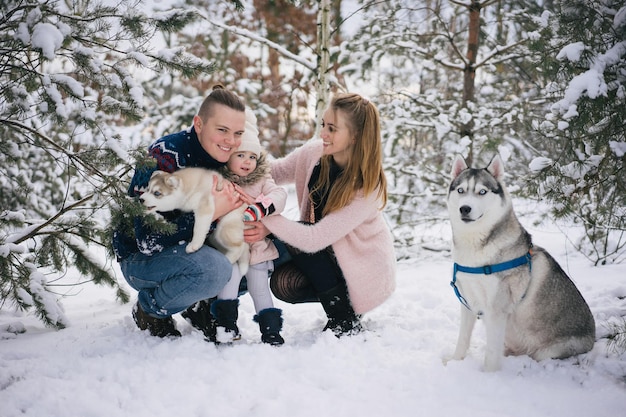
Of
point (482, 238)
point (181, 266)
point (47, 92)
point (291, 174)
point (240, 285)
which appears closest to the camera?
point (47, 92)

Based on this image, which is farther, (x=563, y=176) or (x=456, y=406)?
(x=563, y=176)

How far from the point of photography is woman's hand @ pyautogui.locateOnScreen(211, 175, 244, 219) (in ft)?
9.78

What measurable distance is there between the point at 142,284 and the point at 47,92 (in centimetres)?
140

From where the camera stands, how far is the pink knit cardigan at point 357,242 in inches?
122

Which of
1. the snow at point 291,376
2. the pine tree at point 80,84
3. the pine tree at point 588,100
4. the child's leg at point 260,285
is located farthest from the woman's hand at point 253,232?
the pine tree at point 588,100

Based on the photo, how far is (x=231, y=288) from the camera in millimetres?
3031

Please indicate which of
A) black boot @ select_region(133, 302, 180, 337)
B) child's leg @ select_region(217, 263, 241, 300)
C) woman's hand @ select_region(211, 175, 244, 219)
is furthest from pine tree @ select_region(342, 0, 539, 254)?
black boot @ select_region(133, 302, 180, 337)

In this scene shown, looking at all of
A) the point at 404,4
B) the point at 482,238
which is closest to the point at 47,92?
the point at 482,238

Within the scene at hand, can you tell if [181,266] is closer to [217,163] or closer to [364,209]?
[217,163]

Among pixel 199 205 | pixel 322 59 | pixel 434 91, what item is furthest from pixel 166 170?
pixel 434 91

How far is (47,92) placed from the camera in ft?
7.62

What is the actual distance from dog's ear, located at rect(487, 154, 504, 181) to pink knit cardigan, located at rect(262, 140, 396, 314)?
2.89 ft

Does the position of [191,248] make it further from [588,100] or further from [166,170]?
[588,100]

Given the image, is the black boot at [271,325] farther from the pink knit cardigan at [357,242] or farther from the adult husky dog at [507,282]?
the adult husky dog at [507,282]
